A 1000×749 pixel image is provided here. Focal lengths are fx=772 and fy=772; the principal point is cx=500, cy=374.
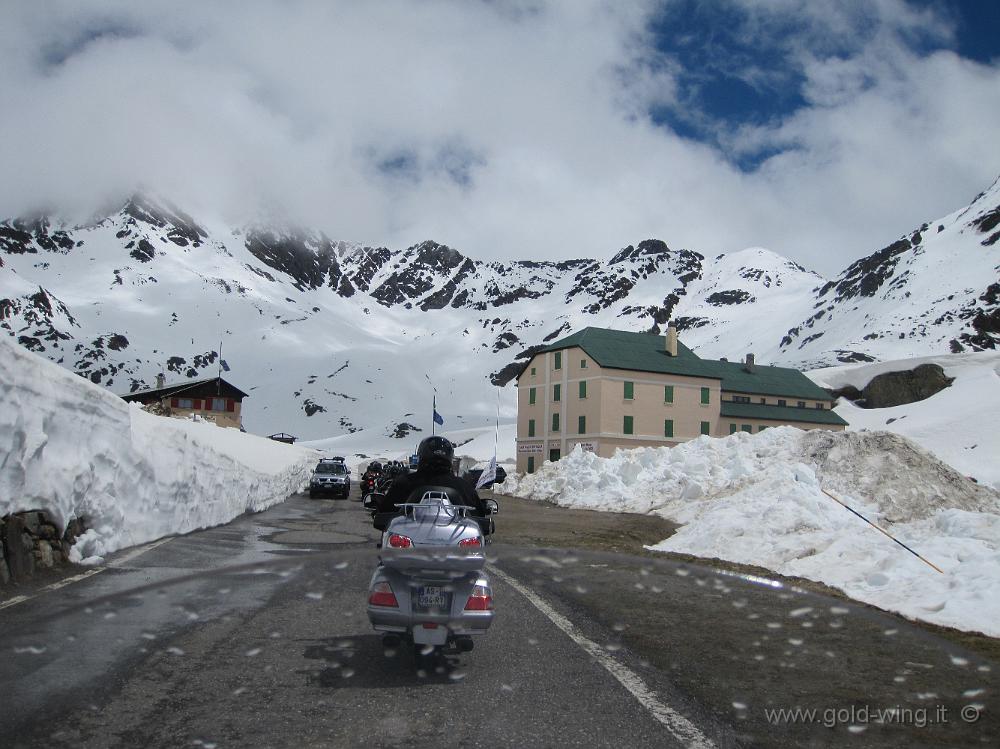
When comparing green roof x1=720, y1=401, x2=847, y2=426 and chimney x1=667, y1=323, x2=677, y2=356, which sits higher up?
chimney x1=667, y1=323, x2=677, y2=356

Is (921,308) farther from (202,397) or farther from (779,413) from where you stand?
(202,397)

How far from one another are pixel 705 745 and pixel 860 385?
8132 cm

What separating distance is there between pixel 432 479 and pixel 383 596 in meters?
1.29

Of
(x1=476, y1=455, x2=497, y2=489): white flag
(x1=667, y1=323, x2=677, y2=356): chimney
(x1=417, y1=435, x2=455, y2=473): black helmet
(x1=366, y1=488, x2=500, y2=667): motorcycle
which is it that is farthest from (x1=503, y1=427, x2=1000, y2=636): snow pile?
(x1=667, y1=323, x2=677, y2=356): chimney

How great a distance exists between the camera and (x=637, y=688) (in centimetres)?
504

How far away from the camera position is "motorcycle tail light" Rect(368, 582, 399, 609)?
539 centimetres

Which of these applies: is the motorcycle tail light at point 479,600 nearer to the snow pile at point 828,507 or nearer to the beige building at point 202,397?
the snow pile at point 828,507

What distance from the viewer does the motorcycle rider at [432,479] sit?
6.51 metres

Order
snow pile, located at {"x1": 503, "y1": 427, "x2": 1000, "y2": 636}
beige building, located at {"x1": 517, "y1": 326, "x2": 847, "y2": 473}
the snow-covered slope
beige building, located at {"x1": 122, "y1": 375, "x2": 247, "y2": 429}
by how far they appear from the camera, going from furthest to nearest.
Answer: the snow-covered slope < beige building, located at {"x1": 122, "y1": 375, "x2": 247, "y2": 429} < beige building, located at {"x1": 517, "y1": 326, "x2": 847, "y2": 473} < snow pile, located at {"x1": 503, "y1": 427, "x2": 1000, "y2": 636}

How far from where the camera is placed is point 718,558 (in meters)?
12.8

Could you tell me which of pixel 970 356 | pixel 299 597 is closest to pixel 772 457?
pixel 299 597

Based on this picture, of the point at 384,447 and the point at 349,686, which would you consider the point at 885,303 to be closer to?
the point at 384,447

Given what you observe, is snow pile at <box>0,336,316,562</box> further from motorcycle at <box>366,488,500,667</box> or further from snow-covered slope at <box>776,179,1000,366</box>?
snow-covered slope at <box>776,179,1000,366</box>

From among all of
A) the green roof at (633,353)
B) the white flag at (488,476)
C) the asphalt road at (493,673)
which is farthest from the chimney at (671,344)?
the white flag at (488,476)
